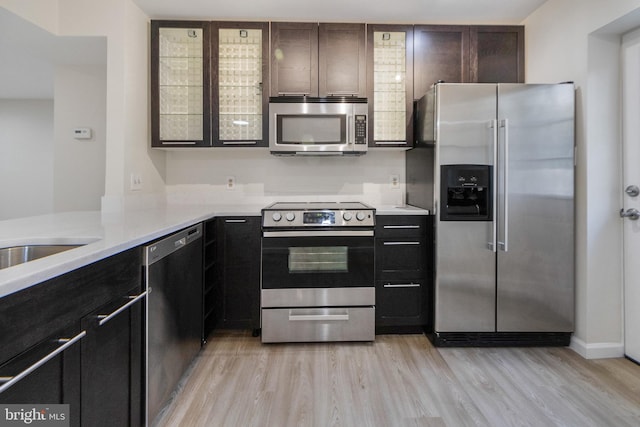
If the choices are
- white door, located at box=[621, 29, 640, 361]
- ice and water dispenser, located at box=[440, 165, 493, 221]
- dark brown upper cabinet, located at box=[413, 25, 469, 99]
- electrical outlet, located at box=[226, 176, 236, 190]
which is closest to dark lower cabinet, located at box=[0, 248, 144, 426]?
electrical outlet, located at box=[226, 176, 236, 190]

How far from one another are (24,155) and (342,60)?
513cm

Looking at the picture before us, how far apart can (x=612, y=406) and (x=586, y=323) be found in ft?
2.16

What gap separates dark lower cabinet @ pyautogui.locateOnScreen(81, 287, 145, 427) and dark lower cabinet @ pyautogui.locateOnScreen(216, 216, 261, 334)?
1123mm

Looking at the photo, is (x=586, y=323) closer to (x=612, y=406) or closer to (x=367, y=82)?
(x=612, y=406)

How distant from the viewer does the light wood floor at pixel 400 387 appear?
1646 mm

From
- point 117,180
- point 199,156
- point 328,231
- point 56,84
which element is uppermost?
point 56,84

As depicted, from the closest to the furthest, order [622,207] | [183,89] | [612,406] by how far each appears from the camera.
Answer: [612,406] < [622,207] < [183,89]

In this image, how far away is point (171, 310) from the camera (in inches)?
67.1

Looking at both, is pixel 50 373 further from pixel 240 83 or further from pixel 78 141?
pixel 78 141

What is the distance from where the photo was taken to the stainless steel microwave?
271cm

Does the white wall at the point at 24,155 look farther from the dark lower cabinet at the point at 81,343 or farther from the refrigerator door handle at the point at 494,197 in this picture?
the refrigerator door handle at the point at 494,197

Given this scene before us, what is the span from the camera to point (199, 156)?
10.3 ft

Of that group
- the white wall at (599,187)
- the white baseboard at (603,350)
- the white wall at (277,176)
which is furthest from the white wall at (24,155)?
the white baseboard at (603,350)

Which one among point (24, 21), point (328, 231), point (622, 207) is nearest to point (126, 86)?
point (24, 21)
